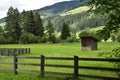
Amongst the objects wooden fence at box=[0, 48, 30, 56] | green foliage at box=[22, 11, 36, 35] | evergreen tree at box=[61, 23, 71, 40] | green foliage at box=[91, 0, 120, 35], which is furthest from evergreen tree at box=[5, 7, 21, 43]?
green foliage at box=[91, 0, 120, 35]

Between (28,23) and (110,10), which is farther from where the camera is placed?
(28,23)

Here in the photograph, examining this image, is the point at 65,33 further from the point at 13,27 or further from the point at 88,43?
the point at 88,43

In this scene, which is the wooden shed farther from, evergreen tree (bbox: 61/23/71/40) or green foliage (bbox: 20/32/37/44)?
evergreen tree (bbox: 61/23/71/40)

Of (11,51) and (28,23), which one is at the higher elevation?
(28,23)

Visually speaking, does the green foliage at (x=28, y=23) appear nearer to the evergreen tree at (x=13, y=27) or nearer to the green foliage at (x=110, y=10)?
the evergreen tree at (x=13, y=27)

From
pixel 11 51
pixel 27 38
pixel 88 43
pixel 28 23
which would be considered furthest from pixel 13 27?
pixel 11 51

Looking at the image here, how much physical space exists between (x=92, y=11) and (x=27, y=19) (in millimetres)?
118589

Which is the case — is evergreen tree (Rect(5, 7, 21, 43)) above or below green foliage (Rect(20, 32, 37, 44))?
above

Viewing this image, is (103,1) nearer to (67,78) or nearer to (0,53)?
(67,78)

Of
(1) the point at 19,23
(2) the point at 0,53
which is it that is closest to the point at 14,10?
(1) the point at 19,23

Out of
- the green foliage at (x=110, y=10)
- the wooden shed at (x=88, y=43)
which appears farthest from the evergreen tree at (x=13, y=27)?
the green foliage at (x=110, y=10)

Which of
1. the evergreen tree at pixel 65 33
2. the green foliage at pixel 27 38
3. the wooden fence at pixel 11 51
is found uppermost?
the evergreen tree at pixel 65 33

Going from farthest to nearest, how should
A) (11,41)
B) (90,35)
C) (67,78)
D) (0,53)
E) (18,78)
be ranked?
1. (11,41)
2. (90,35)
3. (0,53)
4. (18,78)
5. (67,78)

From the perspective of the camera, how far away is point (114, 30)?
19125 mm
